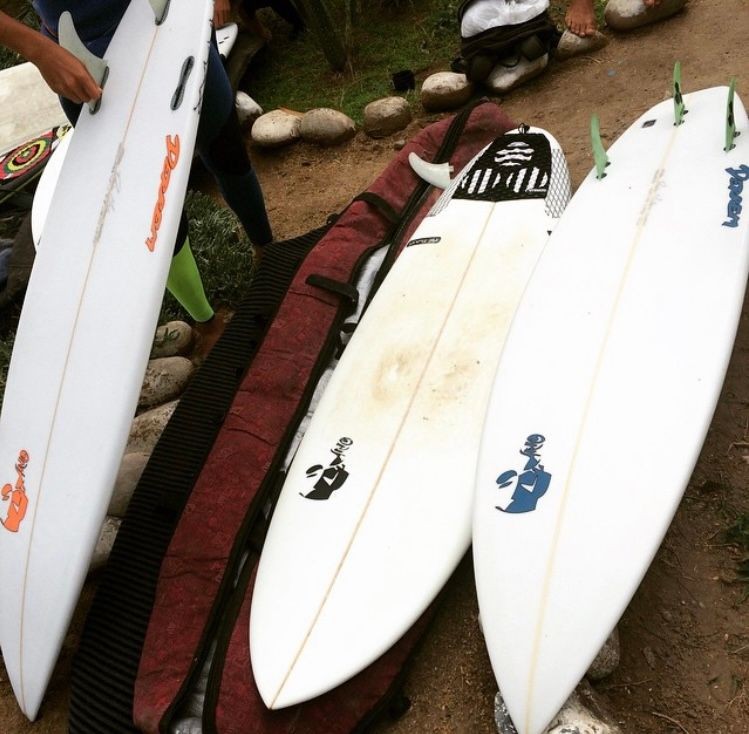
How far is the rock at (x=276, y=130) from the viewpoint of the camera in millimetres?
4090

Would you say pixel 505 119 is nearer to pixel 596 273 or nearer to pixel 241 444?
pixel 596 273

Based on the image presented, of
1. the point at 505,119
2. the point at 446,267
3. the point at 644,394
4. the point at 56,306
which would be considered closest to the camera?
the point at 644,394

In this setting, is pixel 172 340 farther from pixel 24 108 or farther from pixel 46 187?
pixel 24 108

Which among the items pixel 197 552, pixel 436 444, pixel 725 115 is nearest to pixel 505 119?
pixel 725 115

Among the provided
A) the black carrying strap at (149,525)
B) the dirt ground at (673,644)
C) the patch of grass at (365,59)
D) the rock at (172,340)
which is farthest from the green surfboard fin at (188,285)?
the patch of grass at (365,59)

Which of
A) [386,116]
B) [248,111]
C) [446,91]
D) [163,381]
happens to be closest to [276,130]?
[248,111]

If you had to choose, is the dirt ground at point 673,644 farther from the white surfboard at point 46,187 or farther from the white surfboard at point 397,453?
the white surfboard at point 46,187

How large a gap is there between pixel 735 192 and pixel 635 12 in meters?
2.18

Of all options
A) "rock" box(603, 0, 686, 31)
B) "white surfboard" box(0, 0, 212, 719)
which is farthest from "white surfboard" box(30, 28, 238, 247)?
"rock" box(603, 0, 686, 31)

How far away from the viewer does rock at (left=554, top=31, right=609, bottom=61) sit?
385 cm

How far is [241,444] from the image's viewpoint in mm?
2162

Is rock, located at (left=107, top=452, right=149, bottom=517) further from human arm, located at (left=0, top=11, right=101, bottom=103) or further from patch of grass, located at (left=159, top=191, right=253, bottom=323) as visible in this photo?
human arm, located at (left=0, top=11, right=101, bottom=103)

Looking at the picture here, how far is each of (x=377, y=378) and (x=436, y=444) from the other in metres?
0.34

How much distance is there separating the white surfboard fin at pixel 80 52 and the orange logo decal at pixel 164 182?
42 cm
